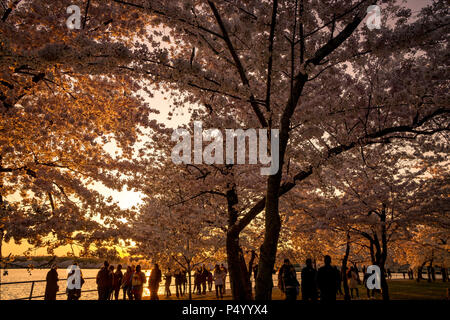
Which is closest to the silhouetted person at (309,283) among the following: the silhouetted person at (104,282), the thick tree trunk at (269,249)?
the thick tree trunk at (269,249)

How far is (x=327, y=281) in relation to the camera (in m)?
8.13

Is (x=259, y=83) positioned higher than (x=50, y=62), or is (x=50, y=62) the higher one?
(x=259, y=83)

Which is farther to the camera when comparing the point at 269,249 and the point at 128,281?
the point at 128,281

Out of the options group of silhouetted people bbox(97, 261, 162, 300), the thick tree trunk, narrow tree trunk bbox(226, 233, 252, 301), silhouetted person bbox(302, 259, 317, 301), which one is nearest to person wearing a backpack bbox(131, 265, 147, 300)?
group of silhouetted people bbox(97, 261, 162, 300)

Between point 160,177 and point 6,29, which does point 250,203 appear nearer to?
point 160,177

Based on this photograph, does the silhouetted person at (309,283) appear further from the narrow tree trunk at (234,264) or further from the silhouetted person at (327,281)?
the narrow tree trunk at (234,264)

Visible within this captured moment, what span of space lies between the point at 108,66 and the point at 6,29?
10.9 ft

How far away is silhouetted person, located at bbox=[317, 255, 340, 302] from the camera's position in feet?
26.5

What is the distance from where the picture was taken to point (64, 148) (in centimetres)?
925

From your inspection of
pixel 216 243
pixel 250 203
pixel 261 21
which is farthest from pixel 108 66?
pixel 216 243

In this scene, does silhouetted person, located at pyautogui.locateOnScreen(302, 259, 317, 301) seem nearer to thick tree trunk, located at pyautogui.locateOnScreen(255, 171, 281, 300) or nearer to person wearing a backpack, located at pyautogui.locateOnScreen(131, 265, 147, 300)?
thick tree trunk, located at pyautogui.locateOnScreen(255, 171, 281, 300)

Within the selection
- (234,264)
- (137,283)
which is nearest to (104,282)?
(137,283)

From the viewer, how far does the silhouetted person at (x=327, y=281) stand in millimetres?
8070

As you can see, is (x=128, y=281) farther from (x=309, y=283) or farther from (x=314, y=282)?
(x=314, y=282)
